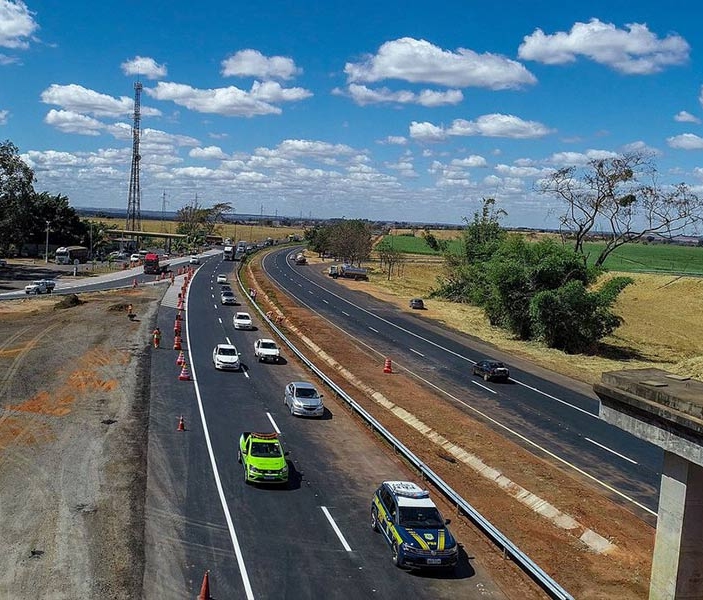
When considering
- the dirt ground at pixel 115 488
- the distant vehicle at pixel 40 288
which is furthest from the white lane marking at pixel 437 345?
the distant vehicle at pixel 40 288

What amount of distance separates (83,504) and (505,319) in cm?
4935

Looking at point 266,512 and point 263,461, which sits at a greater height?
point 263,461

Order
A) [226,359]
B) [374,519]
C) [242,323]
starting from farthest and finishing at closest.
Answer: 1. [242,323]
2. [226,359]
3. [374,519]

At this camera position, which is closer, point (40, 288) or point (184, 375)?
point (184, 375)

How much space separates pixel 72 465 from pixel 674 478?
18.4 metres

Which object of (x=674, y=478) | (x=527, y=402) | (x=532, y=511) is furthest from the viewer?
(x=527, y=402)

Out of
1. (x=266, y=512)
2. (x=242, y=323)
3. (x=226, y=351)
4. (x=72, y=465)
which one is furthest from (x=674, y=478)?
(x=242, y=323)

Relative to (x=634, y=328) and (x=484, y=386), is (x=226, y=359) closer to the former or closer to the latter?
(x=484, y=386)

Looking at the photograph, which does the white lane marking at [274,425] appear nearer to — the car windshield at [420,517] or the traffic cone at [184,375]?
the traffic cone at [184,375]

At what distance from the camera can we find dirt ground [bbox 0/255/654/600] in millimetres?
16969

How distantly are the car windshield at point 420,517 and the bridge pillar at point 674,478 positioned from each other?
5201mm

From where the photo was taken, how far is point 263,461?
22.6 m

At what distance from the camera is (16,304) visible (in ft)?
216

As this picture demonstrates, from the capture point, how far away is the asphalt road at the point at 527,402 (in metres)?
27.4
